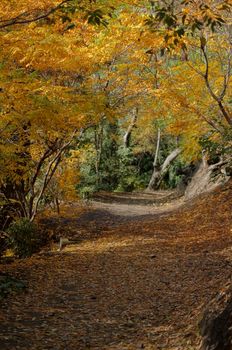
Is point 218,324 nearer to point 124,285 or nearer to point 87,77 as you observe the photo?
point 124,285

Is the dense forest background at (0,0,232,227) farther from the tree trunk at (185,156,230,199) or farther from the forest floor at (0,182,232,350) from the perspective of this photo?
the forest floor at (0,182,232,350)

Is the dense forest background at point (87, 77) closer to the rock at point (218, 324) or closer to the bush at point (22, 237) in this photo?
the bush at point (22, 237)

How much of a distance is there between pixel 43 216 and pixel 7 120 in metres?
7.92

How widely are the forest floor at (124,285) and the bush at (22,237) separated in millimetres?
470

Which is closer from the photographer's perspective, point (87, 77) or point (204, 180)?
point (87, 77)

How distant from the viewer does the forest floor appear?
566cm

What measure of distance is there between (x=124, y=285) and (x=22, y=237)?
416cm

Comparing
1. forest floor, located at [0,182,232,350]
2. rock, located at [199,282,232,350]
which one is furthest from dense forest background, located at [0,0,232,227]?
rock, located at [199,282,232,350]

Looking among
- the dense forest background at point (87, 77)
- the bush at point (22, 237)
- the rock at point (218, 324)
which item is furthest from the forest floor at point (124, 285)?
the dense forest background at point (87, 77)

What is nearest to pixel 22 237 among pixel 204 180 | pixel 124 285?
pixel 124 285

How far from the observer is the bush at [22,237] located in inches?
443

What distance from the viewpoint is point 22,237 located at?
1142 cm

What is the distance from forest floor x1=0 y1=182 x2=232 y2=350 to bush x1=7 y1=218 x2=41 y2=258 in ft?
1.54

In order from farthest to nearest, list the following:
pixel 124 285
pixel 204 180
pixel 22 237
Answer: pixel 204 180 < pixel 22 237 < pixel 124 285
